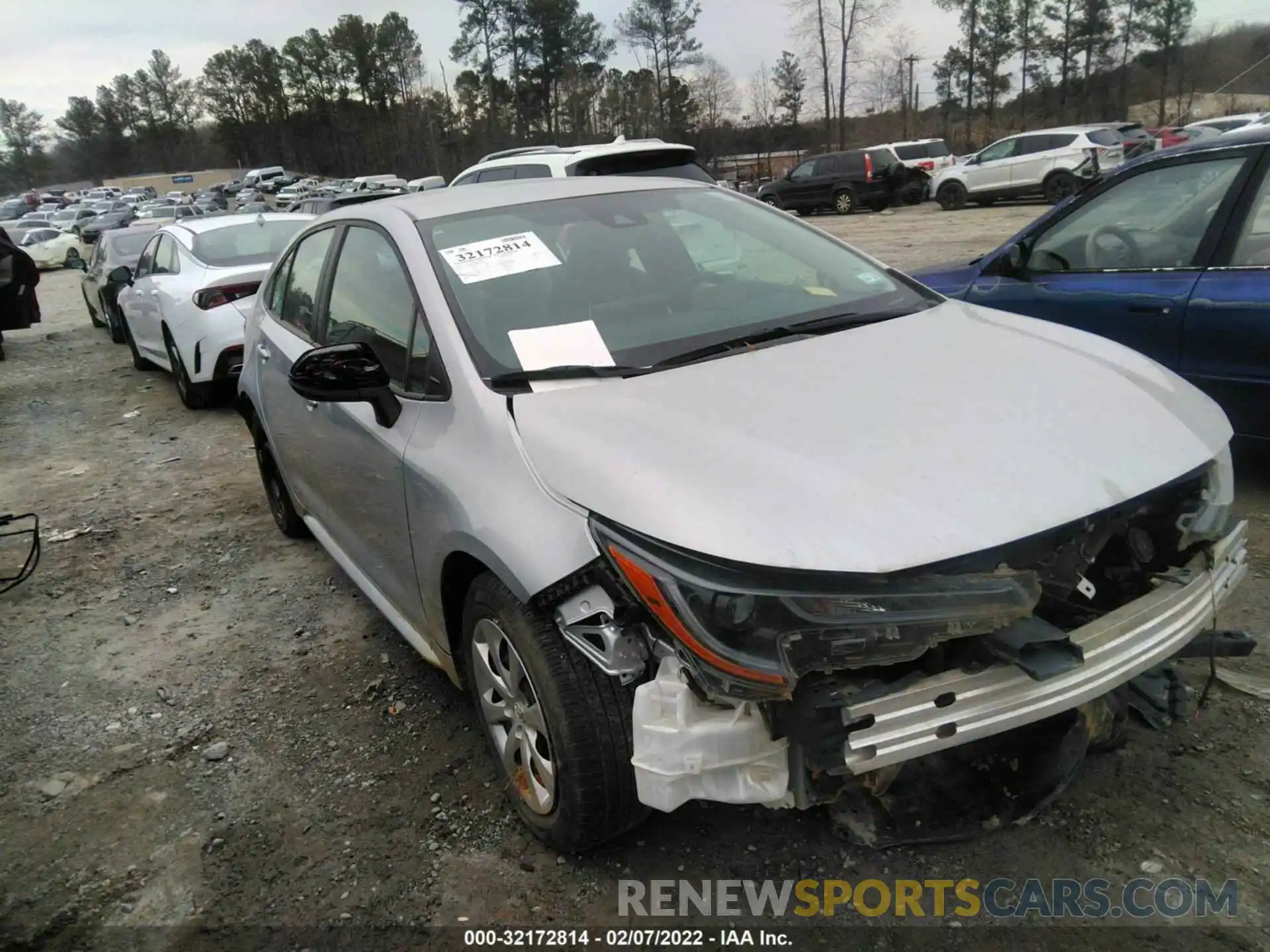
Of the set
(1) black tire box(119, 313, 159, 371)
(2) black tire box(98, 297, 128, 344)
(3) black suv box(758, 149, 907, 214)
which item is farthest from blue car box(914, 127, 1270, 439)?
(3) black suv box(758, 149, 907, 214)

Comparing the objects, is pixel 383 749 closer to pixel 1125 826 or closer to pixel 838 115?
pixel 1125 826

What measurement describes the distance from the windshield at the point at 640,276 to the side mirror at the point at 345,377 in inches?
12.6

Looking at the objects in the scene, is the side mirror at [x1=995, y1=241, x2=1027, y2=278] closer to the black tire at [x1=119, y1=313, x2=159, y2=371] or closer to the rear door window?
the black tire at [x1=119, y1=313, x2=159, y2=371]

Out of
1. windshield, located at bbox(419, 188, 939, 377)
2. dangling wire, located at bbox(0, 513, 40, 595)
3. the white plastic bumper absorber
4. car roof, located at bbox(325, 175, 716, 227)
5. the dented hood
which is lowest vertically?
dangling wire, located at bbox(0, 513, 40, 595)

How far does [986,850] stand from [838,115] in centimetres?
5428

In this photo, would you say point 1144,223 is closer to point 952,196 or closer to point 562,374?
point 562,374

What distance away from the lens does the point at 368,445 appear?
298cm

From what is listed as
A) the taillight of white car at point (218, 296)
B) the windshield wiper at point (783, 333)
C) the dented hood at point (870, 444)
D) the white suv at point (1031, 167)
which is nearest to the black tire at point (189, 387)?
Result: the taillight of white car at point (218, 296)

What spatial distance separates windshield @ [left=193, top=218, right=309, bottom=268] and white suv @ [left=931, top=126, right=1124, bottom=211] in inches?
697

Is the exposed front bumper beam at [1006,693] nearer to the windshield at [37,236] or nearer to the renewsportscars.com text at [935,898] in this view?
the renewsportscars.com text at [935,898]

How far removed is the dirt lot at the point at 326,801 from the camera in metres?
2.32

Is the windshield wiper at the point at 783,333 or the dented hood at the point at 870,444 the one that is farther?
the windshield wiper at the point at 783,333

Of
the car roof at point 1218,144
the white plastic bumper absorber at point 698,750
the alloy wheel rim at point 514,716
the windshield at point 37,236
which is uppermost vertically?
the car roof at point 1218,144

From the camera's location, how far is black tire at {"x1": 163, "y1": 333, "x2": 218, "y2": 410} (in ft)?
25.7
